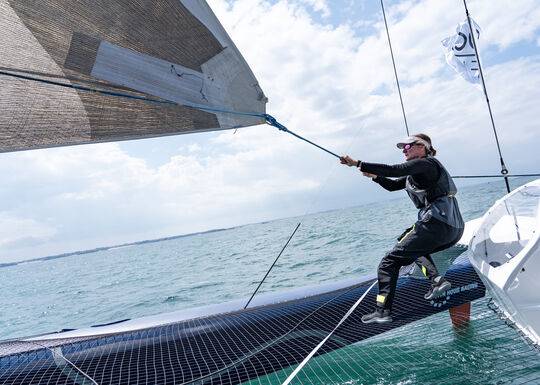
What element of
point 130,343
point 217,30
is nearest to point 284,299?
point 130,343

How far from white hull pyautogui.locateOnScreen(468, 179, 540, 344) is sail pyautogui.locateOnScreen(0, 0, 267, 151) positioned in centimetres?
244

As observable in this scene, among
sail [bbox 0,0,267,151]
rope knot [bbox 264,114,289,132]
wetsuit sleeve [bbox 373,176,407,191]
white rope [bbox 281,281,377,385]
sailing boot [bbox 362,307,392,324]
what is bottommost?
white rope [bbox 281,281,377,385]

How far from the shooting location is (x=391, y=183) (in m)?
3.62

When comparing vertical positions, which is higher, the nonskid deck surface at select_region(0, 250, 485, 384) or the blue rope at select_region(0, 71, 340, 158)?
the blue rope at select_region(0, 71, 340, 158)

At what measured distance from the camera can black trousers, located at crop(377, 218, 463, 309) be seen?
301 cm

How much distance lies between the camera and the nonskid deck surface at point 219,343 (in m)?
2.80

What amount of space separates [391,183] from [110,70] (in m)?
2.76

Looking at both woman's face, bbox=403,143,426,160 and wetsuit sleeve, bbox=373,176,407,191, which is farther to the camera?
wetsuit sleeve, bbox=373,176,407,191

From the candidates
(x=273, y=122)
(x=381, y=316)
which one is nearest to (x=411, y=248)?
(x=381, y=316)

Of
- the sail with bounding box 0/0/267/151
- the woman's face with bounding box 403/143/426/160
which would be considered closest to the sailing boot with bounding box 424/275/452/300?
the woman's face with bounding box 403/143/426/160

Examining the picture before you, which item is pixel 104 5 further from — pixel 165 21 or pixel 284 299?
pixel 284 299

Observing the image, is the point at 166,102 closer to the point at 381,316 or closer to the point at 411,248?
the point at 411,248

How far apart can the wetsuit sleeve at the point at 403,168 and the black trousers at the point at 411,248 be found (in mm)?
426

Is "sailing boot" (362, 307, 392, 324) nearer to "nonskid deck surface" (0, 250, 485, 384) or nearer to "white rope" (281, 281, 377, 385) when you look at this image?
A: "nonskid deck surface" (0, 250, 485, 384)
